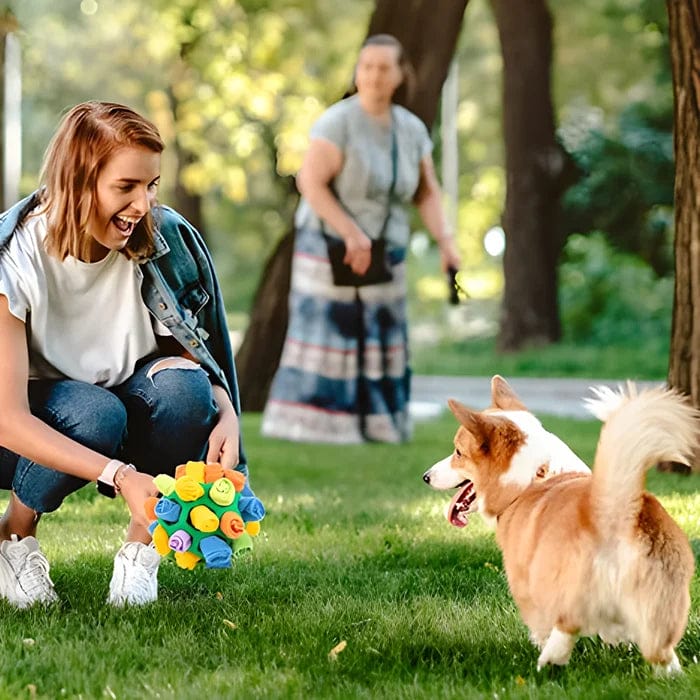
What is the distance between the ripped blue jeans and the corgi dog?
3.21 ft

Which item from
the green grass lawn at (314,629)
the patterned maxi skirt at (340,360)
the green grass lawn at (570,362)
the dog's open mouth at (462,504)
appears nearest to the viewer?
the green grass lawn at (314,629)

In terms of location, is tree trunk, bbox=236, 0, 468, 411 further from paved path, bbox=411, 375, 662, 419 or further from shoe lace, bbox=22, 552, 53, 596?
shoe lace, bbox=22, 552, 53, 596

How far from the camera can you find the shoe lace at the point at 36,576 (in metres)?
3.74

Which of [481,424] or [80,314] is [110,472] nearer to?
[80,314]

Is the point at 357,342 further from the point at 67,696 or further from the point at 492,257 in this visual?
the point at 492,257

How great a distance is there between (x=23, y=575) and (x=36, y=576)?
4 cm

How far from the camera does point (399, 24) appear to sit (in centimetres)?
1043

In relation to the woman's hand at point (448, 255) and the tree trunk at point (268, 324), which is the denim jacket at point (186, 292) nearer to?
Answer: the woman's hand at point (448, 255)

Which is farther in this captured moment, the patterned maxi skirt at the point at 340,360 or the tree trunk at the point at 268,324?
the tree trunk at the point at 268,324

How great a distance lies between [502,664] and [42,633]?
116 cm

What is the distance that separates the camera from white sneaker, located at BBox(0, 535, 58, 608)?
3.73 metres

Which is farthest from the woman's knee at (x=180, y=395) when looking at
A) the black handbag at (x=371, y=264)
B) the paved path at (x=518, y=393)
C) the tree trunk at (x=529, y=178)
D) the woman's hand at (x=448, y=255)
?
the tree trunk at (x=529, y=178)

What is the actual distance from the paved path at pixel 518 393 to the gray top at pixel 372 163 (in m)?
3.24

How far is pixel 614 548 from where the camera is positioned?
9.46ft
